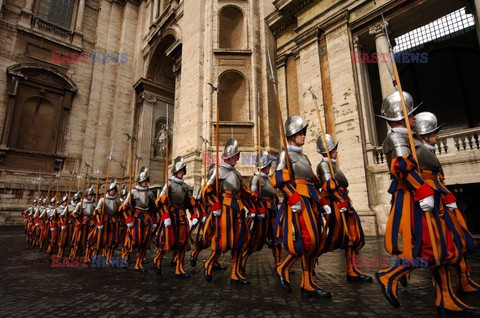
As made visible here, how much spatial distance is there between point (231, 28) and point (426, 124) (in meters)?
14.6

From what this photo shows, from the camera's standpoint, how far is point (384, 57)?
10445mm

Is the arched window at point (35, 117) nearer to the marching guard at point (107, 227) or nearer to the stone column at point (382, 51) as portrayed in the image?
the marching guard at point (107, 227)

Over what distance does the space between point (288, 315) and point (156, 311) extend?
1.39 m

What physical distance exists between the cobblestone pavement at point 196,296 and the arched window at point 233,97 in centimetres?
1033

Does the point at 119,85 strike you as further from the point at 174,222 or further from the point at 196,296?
the point at 196,296

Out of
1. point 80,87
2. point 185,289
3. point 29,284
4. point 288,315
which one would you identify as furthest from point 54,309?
point 80,87

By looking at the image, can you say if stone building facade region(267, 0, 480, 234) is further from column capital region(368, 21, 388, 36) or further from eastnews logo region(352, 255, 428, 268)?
eastnews logo region(352, 255, 428, 268)

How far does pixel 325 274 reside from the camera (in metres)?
4.29

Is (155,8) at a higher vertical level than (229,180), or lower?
higher

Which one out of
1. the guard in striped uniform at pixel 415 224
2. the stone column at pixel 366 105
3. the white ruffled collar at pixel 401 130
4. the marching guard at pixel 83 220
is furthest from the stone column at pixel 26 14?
the guard in striped uniform at pixel 415 224

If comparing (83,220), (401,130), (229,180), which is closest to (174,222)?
(229,180)

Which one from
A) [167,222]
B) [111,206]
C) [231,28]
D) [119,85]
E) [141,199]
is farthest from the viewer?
[119,85]

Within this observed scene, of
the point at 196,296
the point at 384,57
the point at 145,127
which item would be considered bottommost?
the point at 196,296

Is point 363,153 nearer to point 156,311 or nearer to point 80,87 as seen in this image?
point 156,311
